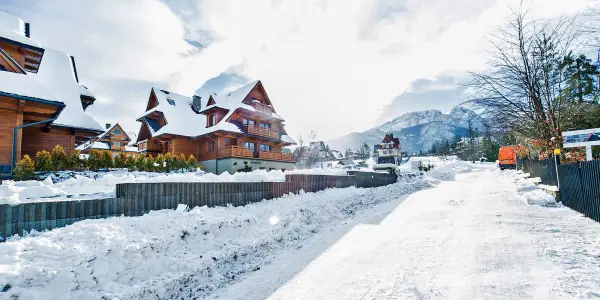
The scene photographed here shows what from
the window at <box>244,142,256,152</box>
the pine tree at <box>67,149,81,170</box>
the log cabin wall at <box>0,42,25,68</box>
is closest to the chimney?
the window at <box>244,142,256,152</box>

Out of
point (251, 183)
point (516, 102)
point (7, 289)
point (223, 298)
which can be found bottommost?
point (223, 298)

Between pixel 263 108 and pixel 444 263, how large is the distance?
26.3m

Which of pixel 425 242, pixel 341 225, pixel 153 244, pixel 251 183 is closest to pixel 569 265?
pixel 425 242

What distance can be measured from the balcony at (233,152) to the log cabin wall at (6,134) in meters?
13.7

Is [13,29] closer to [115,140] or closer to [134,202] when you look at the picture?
[134,202]

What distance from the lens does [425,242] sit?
19.3 feet

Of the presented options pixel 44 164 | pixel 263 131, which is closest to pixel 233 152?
pixel 263 131

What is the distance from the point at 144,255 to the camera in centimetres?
441

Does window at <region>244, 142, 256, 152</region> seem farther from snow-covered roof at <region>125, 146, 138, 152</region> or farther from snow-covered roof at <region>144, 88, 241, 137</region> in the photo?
snow-covered roof at <region>125, 146, 138, 152</region>

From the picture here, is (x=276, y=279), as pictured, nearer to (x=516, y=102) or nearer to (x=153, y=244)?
(x=153, y=244)

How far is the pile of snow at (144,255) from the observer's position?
355 centimetres

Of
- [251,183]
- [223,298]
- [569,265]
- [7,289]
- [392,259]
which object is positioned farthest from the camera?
[251,183]

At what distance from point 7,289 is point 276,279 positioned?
3.23 metres

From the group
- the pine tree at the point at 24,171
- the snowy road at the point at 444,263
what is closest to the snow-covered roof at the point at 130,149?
the pine tree at the point at 24,171
